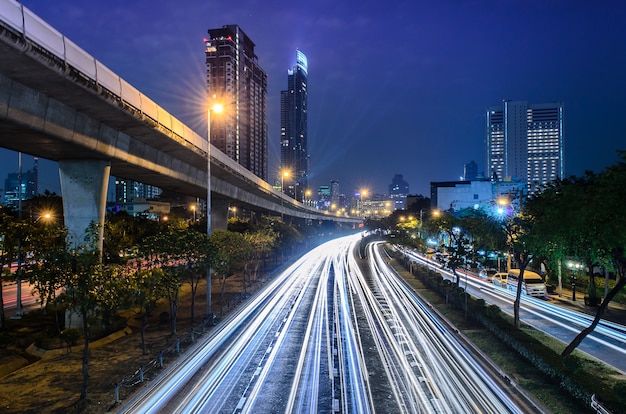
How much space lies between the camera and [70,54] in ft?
52.0

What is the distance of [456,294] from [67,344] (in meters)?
24.3

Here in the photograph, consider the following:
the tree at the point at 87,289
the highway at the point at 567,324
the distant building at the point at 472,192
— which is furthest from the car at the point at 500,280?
the distant building at the point at 472,192

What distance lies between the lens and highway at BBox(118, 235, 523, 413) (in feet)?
45.9

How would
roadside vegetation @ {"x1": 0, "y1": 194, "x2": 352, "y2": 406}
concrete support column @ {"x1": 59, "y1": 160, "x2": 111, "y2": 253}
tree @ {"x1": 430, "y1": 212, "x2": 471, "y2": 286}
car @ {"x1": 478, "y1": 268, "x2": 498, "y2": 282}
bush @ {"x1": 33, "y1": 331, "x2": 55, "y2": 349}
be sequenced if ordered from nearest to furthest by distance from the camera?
roadside vegetation @ {"x1": 0, "y1": 194, "x2": 352, "y2": 406} < bush @ {"x1": 33, "y1": 331, "x2": 55, "y2": 349} < concrete support column @ {"x1": 59, "y1": 160, "x2": 111, "y2": 253} < tree @ {"x1": 430, "y1": 212, "x2": 471, "y2": 286} < car @ {"x1": 478, "y1": 268, "x2": 498, "y2": 282}

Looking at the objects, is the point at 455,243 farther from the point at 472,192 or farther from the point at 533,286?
the point at 472,192

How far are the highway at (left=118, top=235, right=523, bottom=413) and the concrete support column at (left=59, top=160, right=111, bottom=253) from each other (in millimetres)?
9004

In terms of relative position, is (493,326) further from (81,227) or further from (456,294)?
(81,227)

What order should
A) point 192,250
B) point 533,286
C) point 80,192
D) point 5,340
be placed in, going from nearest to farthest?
point 5,340 → point 80,192 → point 192,250 → point 533,286

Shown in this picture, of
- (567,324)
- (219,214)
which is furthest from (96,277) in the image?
(219,214)

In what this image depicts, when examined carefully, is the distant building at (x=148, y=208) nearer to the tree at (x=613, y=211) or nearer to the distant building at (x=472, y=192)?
the distant building at (x=472, y=192)

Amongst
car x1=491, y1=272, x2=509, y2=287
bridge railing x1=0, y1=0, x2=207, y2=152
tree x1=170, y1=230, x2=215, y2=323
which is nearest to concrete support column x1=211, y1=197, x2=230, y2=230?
tree x1=170, y1=230, x2=215, y2=323

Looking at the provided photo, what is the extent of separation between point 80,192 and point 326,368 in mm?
15757

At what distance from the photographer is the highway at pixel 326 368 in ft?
45.9

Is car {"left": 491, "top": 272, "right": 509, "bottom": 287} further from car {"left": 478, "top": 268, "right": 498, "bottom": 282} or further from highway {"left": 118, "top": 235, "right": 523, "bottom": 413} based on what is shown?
highway {"left": 118, "top": 235, "right": 523, "bottom": 413}
